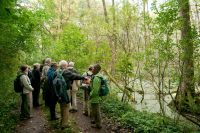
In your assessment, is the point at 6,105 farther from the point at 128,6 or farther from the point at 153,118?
the point at 128,6

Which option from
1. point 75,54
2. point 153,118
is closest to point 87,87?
point 153,118

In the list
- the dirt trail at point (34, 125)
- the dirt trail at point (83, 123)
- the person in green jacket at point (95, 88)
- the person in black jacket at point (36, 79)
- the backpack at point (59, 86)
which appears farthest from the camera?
the person in black jacket at point (36, 79)

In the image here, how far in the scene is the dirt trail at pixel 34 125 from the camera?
9.23m

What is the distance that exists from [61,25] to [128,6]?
54.3ft

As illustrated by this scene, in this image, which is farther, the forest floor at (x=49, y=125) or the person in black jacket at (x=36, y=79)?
the person in black jacket at (x=36, y=79)

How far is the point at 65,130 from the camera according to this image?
8.88m

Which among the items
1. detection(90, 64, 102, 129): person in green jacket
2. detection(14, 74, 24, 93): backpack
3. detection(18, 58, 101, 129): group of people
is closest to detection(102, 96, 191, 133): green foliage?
detection(18, 58, 101, 129): group of people

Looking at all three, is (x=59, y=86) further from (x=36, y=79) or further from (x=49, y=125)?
(x=36, y=79)

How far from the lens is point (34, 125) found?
9.84 metres

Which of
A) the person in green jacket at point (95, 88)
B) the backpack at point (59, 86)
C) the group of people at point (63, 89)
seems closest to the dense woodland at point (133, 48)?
the group of people at point (63, 89)

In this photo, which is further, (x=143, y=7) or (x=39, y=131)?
(x=143, y=7)

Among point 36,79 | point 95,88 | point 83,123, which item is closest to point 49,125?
point 83,123

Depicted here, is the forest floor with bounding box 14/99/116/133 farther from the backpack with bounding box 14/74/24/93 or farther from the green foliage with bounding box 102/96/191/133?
the backpack with bounding box 14/74/24/93

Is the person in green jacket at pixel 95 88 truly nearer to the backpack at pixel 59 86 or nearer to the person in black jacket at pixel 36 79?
the backpack at pixel 59 86
